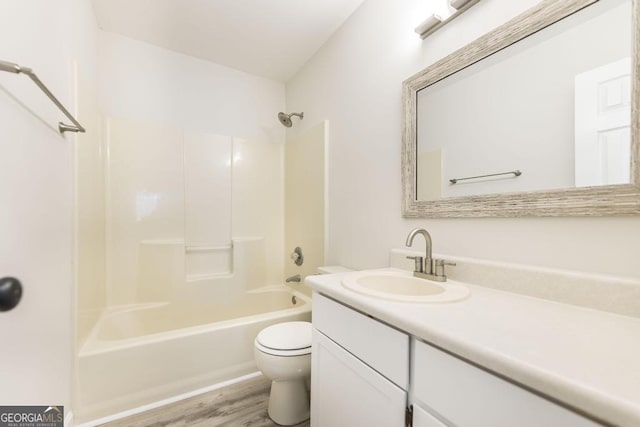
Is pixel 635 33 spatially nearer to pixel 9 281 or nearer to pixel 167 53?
pixel 9 281

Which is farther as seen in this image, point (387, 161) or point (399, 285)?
point (387, 161)

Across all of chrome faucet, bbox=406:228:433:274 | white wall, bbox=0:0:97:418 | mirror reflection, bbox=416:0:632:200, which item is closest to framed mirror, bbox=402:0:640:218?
mirror reflection, bbox=416:0:632:200

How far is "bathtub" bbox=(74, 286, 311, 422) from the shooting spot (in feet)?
4.35

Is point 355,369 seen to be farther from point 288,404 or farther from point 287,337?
point 288,404

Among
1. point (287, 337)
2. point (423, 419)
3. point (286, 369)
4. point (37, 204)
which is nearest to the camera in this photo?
point (423, 419)

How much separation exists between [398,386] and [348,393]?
0.26 m

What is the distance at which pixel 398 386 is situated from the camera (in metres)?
0.71

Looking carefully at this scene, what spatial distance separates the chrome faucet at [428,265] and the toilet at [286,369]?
70 cm

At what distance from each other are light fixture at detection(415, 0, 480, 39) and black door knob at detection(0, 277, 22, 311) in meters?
1.75

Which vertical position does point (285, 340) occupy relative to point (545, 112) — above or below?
below

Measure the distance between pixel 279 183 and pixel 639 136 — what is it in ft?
7.74

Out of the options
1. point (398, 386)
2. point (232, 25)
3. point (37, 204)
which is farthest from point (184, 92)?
point (398, 386)

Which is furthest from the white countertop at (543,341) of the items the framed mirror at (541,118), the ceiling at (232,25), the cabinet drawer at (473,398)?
the ceiling at (232,25)

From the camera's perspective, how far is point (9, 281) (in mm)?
635
